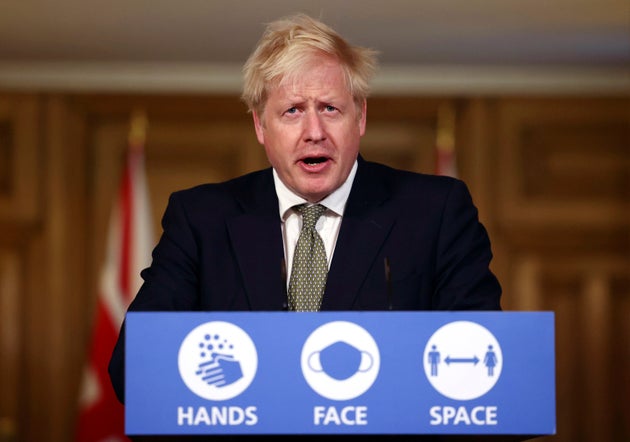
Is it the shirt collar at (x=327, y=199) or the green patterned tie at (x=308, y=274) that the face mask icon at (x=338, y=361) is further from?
the shirt collar at (x=327, y=199)

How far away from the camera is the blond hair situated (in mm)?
1630

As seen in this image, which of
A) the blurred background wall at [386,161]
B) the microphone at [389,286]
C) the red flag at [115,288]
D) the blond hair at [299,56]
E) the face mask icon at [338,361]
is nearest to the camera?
the face mask icon at [338,361]

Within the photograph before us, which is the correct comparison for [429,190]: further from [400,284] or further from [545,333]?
[545,333]

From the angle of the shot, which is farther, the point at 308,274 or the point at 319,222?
the point at 319,222

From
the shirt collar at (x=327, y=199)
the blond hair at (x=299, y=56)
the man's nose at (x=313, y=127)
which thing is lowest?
the shirt collar at (x=327, y=199)

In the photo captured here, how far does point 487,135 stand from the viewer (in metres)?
4.81

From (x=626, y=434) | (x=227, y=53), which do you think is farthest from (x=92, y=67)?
(x=626, y=434)

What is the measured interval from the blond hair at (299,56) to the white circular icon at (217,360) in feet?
2.00

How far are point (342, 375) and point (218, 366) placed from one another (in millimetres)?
151

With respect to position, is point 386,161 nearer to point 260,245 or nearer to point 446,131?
point 446,131

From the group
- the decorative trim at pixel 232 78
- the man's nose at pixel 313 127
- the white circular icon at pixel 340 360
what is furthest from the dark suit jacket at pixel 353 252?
the decorative trim at pixel 232 78

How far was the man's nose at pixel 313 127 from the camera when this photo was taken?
5.35 feet

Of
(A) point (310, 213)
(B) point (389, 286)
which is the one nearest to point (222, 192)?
(A) point (310, 213)

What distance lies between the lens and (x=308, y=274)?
159 centimetres
